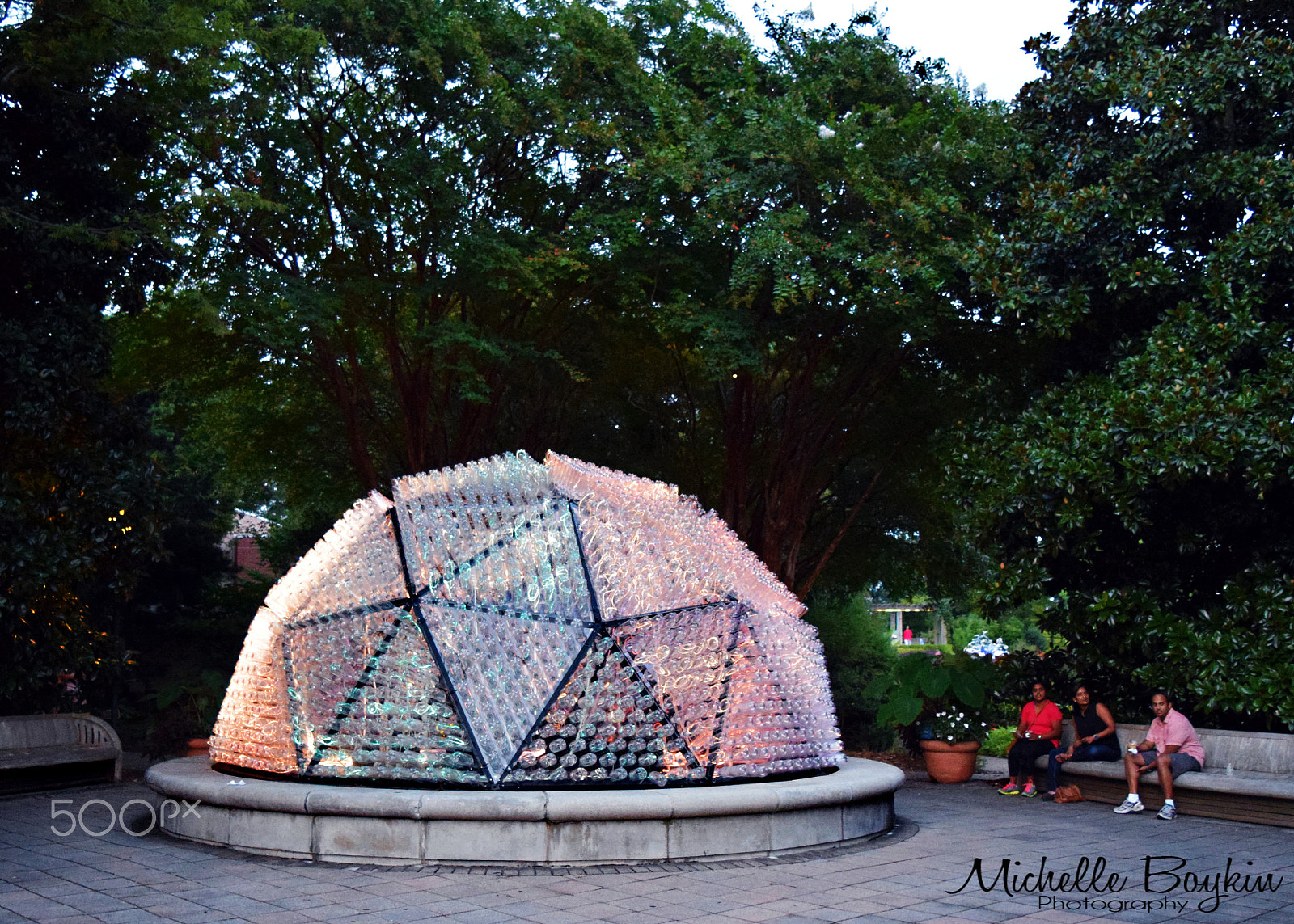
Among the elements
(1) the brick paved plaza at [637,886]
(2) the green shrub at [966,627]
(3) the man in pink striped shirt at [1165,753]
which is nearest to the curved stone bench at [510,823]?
(1) the brick paved plaza at [637,886]

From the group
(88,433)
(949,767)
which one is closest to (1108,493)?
(949,767)

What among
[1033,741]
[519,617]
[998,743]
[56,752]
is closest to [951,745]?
[1033,741]

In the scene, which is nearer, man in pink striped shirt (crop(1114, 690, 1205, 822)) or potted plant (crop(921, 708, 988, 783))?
man in pink striped shirt (crop(1114, 690, 1205, 822))

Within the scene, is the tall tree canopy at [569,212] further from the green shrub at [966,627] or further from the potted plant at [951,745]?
the green shrub at [966,627]

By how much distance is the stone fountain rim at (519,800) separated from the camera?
7.48 metres

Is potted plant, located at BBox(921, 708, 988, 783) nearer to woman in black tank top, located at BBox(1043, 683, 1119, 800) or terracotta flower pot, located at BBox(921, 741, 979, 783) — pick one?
terracotta flower pot, located at BBox(921, 741, 979, 783)

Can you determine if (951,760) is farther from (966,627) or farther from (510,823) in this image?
(966,627)

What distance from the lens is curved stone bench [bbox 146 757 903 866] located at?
24.6ft

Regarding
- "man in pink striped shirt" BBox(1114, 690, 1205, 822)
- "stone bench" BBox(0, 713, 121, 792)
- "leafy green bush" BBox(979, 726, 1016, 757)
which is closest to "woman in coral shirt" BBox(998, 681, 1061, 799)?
"man in pink striped shirt" BBox(1114, 690, 1205, 822)

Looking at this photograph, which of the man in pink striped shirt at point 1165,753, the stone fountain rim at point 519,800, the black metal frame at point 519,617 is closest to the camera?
the stone fountain rim at point 519,800

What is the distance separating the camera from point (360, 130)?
15109 millimetres

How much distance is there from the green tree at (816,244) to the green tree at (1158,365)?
1.11 meters

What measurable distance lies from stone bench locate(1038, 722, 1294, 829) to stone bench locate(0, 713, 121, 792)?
9579 mm

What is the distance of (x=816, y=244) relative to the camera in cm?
1413
